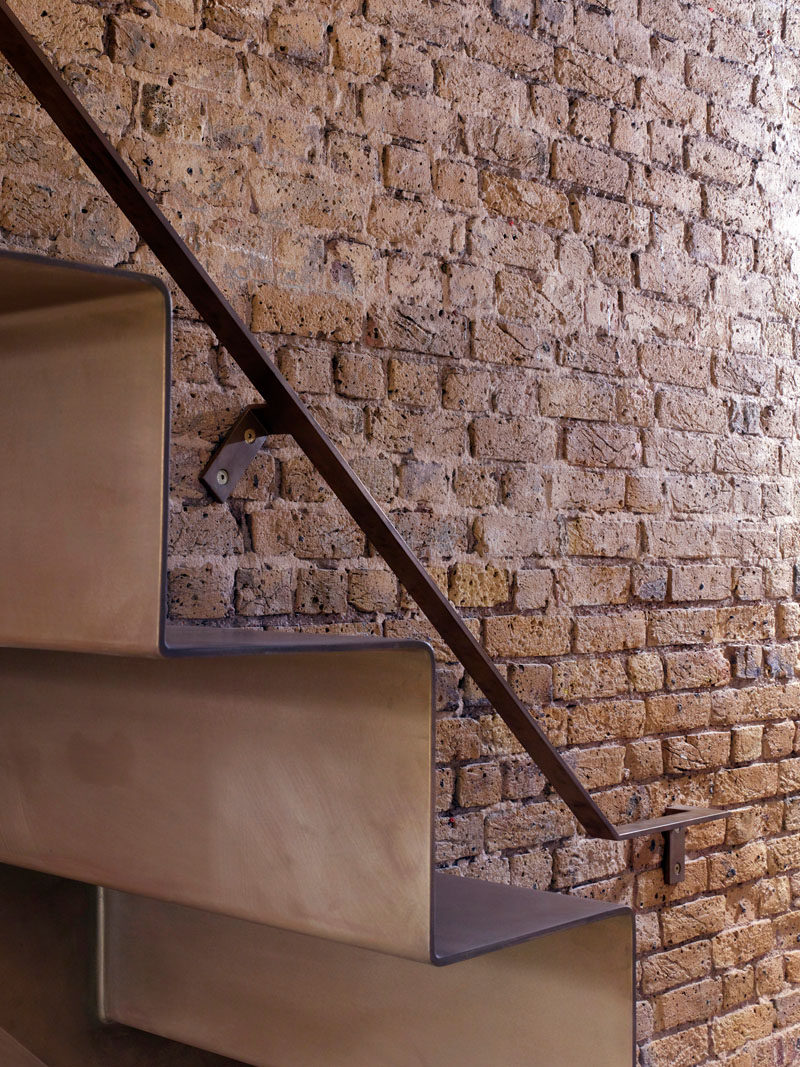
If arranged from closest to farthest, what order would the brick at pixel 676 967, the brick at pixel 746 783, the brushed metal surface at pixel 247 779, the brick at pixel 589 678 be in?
the brushed metal surface at pixel 247 779 < the brick at pixel 589 678 < the brick at pixel 676 967 < the brick at pixel 746 783

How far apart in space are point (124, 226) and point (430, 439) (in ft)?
2.19

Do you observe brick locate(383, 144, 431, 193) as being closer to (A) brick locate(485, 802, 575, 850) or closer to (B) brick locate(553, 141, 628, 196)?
(B) brick locate(553, 141, 628, 196)

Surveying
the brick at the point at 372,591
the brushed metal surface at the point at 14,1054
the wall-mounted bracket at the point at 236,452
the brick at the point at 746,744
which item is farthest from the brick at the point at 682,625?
the brushed metal surface at the point at 14,1054

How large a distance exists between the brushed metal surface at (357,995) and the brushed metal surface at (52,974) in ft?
0.11

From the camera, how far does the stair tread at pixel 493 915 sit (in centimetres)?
95

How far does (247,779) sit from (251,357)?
1.38ft

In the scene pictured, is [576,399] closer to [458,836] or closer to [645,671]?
[645,671]

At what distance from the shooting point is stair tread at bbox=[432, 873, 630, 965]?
0.95m

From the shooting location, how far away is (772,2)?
2.83 meters

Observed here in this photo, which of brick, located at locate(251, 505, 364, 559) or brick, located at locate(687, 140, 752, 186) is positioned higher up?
brick, located at locate(687, 140, 752, 186)

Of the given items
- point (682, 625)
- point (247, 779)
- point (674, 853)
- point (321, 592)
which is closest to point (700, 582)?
point (682, 625)

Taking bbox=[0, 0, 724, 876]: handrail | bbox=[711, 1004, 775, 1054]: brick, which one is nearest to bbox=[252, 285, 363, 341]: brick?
bbox=[0, 0, 724, 876]: handrail

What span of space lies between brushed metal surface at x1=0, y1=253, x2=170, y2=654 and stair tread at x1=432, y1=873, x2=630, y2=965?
0.39m

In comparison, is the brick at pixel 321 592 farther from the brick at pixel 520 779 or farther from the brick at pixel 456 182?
the brick at pixel 456 182
